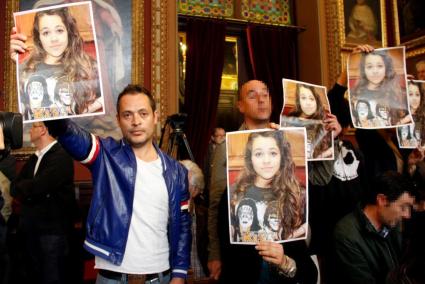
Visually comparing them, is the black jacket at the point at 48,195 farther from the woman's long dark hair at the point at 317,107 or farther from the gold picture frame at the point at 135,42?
the gold picture frame at the point at 135,42

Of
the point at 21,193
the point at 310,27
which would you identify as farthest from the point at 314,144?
the point at 310,27

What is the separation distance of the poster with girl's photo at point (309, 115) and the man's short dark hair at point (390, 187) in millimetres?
288

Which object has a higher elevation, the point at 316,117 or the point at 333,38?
the point at 333,38

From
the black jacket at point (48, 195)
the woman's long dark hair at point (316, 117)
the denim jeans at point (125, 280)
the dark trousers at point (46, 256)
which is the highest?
the woman's long dark hair at point (316, 117)

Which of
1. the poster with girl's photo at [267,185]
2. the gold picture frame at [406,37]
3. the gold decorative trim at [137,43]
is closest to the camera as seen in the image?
the poster with girl's photo at [267,185]

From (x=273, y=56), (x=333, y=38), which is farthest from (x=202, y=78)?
(x=333, y=38)

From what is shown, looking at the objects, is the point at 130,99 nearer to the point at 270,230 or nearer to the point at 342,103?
the point at 270,230

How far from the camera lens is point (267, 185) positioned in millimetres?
1737

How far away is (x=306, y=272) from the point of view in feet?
5.88

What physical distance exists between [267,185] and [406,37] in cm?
552

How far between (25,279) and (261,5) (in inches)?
205

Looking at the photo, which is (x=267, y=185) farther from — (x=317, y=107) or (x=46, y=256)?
(x=46, y=256)

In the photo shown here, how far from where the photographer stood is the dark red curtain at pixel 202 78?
554 cm

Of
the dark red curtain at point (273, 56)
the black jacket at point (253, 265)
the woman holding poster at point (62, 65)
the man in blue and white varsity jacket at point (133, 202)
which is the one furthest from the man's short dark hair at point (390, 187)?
the dark red curtain at point (273, 56)
